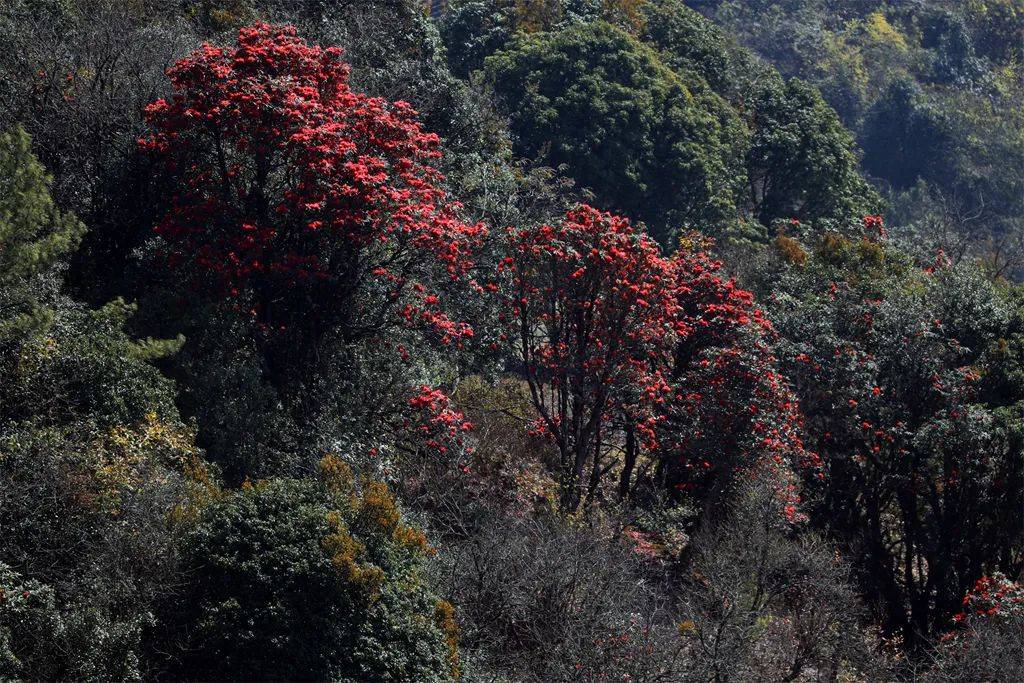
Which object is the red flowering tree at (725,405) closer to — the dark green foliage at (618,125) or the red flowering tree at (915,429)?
the red flowering tree at (915,429)

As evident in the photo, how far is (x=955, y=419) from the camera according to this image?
756 inches

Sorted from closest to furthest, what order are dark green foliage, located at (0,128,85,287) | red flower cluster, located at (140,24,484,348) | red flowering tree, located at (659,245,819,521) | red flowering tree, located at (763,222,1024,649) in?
dark green foliage, located at (0,128,85,287)
red flower cluster, located at (140,24,484,348)
red flowering tree, located at (659,245,819,521)
red flowering tree, located at (763,222,1024,649)

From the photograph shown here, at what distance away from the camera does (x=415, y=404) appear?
1531 cm

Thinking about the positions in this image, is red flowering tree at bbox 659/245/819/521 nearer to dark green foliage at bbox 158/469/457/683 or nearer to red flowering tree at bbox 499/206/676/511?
red flowering tree at bbox 499/206/676/511

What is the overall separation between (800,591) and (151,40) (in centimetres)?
1238

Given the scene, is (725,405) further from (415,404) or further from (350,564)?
(350,564)

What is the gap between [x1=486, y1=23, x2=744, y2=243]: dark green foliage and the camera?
32.1m

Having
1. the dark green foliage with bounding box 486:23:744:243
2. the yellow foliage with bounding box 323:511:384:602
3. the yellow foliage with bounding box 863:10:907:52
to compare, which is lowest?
the yellow foliage with bounding box 323:511:384:602

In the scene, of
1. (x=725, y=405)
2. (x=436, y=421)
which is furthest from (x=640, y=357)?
(x=436, y=421)

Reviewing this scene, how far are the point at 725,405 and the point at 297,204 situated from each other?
7.14 m

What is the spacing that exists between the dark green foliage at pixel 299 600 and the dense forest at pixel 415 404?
3cm

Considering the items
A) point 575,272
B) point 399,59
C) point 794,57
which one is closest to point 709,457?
point 575,272

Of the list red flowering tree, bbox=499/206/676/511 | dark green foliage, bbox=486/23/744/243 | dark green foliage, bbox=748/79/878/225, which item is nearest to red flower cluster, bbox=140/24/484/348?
red flowering tree, bbox=499/206/676/511

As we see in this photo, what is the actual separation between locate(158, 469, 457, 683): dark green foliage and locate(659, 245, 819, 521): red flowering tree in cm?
766
